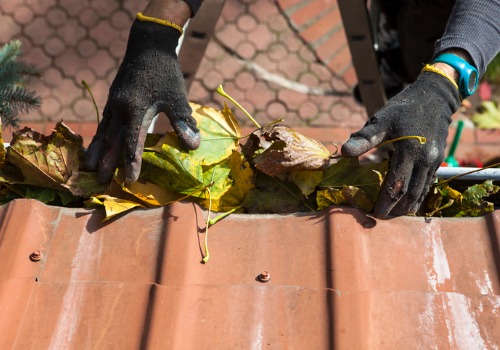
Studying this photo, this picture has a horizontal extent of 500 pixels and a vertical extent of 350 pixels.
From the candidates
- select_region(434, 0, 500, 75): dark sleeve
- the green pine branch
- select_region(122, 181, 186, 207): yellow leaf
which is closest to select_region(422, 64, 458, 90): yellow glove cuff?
select_region(434, 0, 500, 75): dark sleeve

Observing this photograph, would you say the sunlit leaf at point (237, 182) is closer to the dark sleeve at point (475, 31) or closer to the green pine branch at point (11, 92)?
the dark sleeve at point (475, 31)

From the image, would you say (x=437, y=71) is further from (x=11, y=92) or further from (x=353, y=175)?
(x=11, y=92)

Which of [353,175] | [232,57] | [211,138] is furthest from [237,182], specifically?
[232,57]

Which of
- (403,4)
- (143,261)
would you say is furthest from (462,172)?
(403,4)

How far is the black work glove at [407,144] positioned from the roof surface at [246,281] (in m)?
0.07

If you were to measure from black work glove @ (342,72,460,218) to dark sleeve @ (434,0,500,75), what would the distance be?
0.24m

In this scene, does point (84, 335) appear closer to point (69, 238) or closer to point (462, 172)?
point (69, 238)

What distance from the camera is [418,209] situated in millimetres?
1865

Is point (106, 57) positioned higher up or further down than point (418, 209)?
higher up

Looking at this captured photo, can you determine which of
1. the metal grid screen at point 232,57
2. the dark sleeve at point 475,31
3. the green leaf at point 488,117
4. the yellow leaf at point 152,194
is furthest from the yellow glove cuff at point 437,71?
the green leaf at point 488,117

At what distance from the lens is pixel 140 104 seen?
6.14 feet

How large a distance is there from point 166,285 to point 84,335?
22 centimetres

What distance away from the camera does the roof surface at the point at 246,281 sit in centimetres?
151

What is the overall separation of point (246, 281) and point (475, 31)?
1.08 meters
